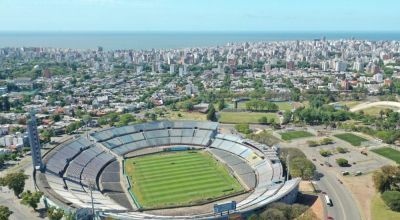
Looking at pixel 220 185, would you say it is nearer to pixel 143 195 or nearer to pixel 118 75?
pixel 143 195

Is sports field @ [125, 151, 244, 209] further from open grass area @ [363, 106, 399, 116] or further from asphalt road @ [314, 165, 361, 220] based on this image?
open grass area @ [363, 106, 399, 116]

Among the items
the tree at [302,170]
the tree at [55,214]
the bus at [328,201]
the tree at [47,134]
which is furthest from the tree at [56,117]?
the bus at [328,201]

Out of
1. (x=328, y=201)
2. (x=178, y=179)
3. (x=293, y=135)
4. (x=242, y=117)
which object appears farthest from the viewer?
(x=242, y=117)

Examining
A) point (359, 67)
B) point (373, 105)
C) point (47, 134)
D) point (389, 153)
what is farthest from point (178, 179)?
point (359, 67)

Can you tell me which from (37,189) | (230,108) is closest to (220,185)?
(37,189)

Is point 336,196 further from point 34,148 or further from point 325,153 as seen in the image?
point 34,148

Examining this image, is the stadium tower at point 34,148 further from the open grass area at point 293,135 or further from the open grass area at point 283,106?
the open grass area at point 283,106

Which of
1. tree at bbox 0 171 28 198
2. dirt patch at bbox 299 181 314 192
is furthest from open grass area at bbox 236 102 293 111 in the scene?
tree at bbox 0 171 28 198
